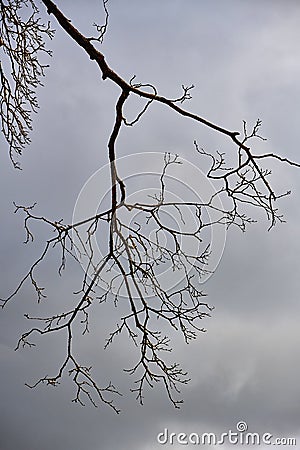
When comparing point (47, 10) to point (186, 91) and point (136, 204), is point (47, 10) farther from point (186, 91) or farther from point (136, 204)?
point (136, 204)

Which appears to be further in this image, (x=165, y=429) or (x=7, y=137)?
(x=165, y=429)

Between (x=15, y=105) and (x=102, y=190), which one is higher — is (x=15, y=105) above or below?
above

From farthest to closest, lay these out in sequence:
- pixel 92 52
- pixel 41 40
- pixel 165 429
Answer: pixel 165 429 → pixel 41 40 → pixel 92 52

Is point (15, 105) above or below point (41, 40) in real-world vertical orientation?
below

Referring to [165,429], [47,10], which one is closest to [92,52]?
[47,10]

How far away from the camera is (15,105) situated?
102 inches

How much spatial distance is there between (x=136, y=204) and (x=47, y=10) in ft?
2.51

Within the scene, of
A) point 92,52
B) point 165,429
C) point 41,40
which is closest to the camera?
point 92,52

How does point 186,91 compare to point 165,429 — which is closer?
point 186,91

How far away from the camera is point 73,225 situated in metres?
2.39

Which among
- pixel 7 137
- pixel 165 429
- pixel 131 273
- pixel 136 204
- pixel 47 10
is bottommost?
pixel 165 429

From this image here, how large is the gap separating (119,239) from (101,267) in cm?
13

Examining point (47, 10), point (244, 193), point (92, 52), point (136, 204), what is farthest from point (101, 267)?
point (47, 10)

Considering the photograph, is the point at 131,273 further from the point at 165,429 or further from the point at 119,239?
the point at 165,429
